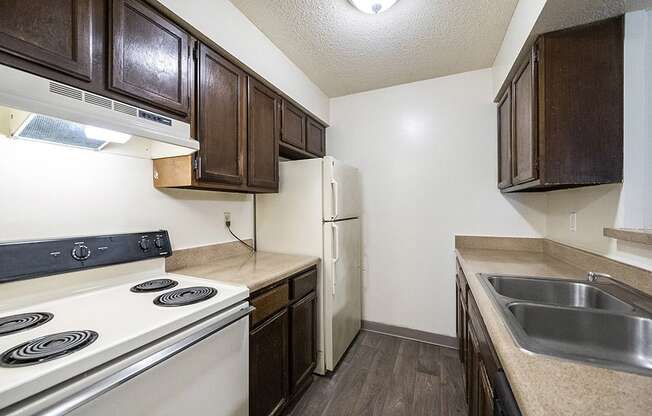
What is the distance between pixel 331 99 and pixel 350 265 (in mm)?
1870

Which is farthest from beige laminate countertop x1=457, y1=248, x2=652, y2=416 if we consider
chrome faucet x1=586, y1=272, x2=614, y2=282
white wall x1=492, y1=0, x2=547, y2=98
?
white wall x1=492, y1=0, x2=547, y2=98

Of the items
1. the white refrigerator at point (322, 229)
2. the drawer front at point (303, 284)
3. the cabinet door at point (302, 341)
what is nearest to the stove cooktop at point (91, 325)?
the drawer front at point (303, 284)

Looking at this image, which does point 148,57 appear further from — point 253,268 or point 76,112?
point 253,268

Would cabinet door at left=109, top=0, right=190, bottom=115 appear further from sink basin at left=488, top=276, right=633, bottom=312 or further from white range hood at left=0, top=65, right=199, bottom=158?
sink basin at left=488, top=276, right=633, bottom=312

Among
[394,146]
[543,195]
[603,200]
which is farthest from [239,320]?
[543,195]

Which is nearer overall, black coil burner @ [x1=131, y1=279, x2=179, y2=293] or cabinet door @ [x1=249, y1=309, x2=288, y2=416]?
black coil burner @ [x1=131, y1=279, x2=179, y2=293]

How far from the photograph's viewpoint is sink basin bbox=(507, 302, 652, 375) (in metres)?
0.88

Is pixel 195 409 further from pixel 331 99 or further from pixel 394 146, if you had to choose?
pixel 331 99

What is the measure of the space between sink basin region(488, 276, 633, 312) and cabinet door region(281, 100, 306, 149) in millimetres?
1782

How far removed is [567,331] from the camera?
3.20 ft

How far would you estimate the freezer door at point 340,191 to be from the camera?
77.9 inches

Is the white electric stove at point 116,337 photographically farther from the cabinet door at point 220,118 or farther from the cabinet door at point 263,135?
the cabinet door at point 263,135

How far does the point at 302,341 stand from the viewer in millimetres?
1770

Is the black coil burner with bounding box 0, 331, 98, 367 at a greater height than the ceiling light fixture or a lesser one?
lesser
